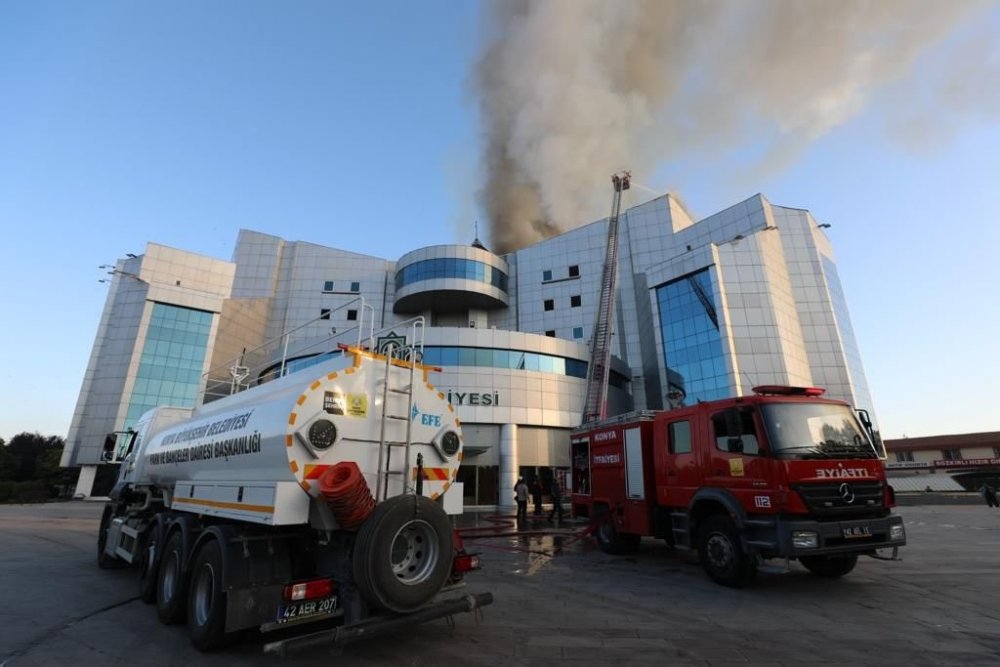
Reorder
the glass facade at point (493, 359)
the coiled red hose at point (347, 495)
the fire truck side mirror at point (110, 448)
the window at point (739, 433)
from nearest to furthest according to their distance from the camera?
1. the coiled red hose at point (347, 495)
2. the window at point (739, 433)
3. the fire truck side mirror at point (110, 448)
4. the glass facade at point (493, 359)

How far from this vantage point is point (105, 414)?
43.2 meters

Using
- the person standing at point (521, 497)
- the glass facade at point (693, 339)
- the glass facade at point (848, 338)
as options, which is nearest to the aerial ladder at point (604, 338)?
the glass facade at point (693, 339)

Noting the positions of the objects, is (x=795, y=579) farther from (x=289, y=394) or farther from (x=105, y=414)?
(x=105, y=414)

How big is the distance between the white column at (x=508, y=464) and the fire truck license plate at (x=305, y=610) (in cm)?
2584

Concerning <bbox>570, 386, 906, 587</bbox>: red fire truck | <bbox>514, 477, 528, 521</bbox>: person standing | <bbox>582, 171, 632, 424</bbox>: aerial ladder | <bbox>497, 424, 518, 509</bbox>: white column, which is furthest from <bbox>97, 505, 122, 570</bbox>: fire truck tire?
<bbox>582, 171, 632, 424</bbox>: aerial ladder

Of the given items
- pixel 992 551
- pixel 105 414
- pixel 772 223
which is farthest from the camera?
pixel 105 414

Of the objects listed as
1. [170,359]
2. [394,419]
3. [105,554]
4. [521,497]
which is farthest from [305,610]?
[170,359]

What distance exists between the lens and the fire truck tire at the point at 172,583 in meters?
5.80

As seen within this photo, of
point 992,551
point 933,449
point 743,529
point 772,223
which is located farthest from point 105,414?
point 933,449

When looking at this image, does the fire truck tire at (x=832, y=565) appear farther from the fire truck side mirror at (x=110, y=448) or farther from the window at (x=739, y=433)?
the fire truck side mirror at (x=110, y=448)

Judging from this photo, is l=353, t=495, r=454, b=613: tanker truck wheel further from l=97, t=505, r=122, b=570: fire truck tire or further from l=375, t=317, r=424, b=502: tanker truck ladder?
l=97, t=505, r=122, b=570: fire truck tire

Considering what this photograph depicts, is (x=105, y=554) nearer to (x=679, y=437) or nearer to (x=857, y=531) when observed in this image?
(x=679, y=437)

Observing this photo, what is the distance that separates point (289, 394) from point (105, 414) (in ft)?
169

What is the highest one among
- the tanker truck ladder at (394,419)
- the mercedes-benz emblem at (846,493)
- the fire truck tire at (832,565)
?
the tanker truck ladder at (394,419)
